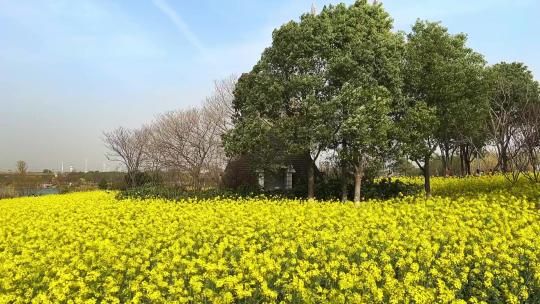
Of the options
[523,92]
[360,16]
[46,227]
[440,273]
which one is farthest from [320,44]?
[523,92]

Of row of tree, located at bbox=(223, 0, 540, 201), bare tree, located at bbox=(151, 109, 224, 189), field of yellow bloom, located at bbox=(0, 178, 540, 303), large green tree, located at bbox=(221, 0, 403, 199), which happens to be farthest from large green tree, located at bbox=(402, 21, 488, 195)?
bare tree, located at bbox=(151, 109, 224, 189)

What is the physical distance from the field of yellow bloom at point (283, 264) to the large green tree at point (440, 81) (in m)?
10.6

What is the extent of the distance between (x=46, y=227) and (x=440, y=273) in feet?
36.6

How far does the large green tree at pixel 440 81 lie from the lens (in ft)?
80.6

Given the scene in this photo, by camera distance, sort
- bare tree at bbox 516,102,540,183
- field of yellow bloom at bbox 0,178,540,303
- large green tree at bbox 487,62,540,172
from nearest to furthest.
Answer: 1. field of yellow bloom at bbox 0,178,540,303
2. bare tree at bbox 516,102,540,183
3. large green tree at bbox 487,62,540,172

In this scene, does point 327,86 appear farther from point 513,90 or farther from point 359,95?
point 513,90

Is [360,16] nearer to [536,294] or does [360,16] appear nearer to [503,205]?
[503,205]

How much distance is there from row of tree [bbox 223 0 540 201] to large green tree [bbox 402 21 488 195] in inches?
2.0

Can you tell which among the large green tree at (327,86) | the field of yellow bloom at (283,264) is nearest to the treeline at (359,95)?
the large green tree at (327,86)

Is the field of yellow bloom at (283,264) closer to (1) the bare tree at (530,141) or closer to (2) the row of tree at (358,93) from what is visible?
(2) the row of tree at (358,93)

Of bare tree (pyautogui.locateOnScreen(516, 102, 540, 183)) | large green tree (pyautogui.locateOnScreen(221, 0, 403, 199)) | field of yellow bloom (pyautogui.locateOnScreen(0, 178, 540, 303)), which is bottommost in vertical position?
field of yellow bloom (pyautogui.locateOnScreen(0, 178, 540, 303))

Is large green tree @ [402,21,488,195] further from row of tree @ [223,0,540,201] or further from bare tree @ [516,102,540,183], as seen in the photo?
bare tree @ [516,102,540,183]

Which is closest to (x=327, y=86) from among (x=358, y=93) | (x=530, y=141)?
(x=358, y=93)

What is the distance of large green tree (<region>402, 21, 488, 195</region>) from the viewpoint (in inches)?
968
